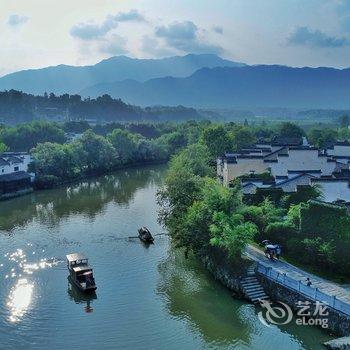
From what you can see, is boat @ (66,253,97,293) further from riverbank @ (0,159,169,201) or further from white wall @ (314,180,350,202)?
riverbank @ (0,159,169,201)

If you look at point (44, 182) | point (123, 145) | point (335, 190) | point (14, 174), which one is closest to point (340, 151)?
point (335, 190)

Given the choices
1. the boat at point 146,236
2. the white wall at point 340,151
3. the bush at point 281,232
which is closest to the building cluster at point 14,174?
the boat at point 146,236

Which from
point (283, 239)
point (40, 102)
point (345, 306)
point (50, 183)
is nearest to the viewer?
point (345, 306)

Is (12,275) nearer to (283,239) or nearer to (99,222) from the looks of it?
(99,222)

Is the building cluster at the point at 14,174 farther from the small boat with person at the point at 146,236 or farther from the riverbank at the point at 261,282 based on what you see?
the riverbank at the point at 261,282

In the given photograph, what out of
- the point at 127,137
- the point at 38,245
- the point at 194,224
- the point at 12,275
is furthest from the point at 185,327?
the point at 127,137

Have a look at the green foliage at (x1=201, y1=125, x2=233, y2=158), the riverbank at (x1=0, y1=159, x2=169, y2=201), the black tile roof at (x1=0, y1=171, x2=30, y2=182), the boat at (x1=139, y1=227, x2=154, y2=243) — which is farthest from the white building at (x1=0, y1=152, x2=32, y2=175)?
the green foliage at (x1=201, y1=125, x2=233, y2=158)
